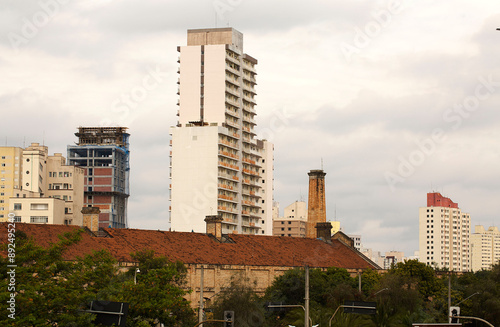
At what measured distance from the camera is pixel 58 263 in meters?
56.1

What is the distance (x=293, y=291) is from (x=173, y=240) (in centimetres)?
1413

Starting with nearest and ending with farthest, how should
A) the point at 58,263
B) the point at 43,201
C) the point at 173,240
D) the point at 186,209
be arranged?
the point at 58,263
the point at 173,240
the point at 186,209
the point at 43,201

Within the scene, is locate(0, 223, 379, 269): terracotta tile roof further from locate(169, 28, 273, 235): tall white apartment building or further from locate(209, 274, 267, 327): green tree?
locate(169, 28, 273, 235): tall white apartment building

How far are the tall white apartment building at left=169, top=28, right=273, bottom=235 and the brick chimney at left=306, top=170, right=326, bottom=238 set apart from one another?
2139cm

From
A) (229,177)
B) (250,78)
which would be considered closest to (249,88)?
(250,78)

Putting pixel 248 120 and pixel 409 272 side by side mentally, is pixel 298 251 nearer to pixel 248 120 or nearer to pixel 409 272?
pixel 409 272

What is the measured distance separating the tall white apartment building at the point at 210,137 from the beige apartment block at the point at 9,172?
54276 millimetres

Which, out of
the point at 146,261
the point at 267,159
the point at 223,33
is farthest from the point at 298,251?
the point at 267,159

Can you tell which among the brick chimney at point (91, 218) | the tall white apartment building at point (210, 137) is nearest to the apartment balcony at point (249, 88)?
the tall white apartment building at point (210, 137)

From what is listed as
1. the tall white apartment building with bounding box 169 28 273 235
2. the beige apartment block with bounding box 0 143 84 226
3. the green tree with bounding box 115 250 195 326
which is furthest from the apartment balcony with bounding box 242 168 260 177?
the green tree with bounding box 115 250 195 326

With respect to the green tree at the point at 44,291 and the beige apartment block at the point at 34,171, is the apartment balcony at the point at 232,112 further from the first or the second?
the green tree at the point at 44,291

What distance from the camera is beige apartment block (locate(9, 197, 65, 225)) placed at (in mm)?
170750

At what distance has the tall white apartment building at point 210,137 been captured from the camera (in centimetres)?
14412

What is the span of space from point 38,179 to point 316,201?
82.0 m
